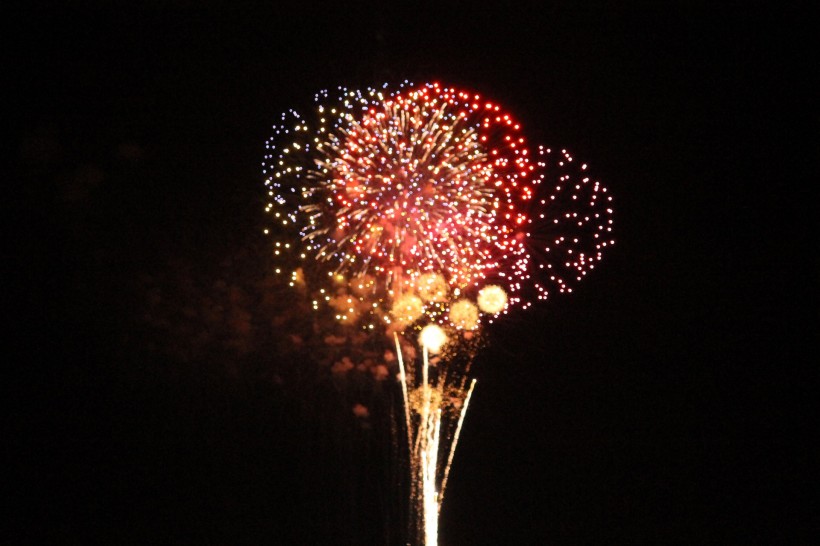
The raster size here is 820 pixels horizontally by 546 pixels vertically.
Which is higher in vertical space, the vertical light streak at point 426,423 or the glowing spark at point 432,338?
the glowing spark at point 432,338

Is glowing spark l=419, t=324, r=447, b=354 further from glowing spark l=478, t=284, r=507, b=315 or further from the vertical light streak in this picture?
glowing spark l=478, t=284, r=507, b=315

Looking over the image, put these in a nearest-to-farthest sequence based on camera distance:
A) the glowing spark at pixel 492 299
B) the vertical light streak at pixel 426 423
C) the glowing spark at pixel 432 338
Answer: the glowing spark at pixel 492 299 < the glowing spark at pixel 432 338 < the vertical light streak at pixel 426 423

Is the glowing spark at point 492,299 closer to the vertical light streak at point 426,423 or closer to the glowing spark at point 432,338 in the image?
the glowing spark at point 432,338

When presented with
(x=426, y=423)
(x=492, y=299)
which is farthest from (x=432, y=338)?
(x=426, y=423)

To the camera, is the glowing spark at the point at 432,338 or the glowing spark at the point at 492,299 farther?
the glowing spark at the point at 432,338

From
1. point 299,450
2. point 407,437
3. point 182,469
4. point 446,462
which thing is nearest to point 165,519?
point 182,469

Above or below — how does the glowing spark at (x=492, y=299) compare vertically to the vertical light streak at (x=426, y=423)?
above

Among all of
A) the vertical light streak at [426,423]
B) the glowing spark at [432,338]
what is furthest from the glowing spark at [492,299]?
the vertical light streak at [426,423]

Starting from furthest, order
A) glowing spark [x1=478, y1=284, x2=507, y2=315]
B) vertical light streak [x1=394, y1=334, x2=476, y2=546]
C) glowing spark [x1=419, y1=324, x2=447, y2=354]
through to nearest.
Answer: vertical light streak [x1=394, y1=334, x2=476, y2=546] < glowing spark [x1=419, y1=324, x2=447, y2=354] < glowing spark [x1=478, y1=284, x2=507, y2=315]

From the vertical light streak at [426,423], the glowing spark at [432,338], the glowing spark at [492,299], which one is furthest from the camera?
the vertical light streak at [426,423]

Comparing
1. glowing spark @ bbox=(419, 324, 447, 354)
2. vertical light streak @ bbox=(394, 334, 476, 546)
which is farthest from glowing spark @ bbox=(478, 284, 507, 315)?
vertical light streak @ bbox=(394, 334, 476, 546)

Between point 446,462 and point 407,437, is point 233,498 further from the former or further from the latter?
point 446,462
